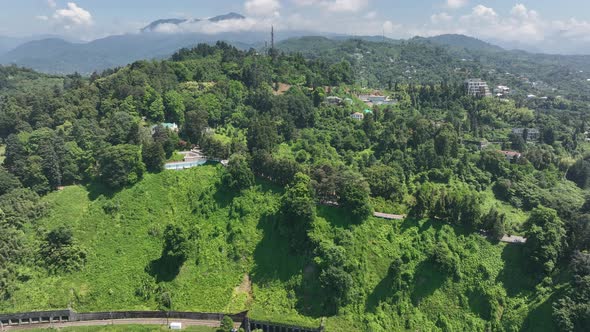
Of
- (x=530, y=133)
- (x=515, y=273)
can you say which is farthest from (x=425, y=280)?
(x=530, y=133)

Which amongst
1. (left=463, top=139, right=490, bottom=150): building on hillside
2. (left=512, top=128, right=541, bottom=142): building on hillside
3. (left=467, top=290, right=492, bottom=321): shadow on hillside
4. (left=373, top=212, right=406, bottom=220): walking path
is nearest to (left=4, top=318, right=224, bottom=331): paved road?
(left=373, top=212, right=406, bottom=220): walking path

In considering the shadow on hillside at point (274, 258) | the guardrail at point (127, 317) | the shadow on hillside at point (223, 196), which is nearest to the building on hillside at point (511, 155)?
the shadow on hillside at point (274, 258)

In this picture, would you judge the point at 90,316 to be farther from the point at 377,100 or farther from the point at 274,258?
the point at 377,100

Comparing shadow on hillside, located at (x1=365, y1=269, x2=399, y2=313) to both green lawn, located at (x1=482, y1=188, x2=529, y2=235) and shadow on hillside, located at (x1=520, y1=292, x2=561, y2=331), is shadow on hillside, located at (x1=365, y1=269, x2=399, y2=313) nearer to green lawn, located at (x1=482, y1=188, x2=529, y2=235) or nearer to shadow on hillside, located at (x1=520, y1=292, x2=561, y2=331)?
shadow on hillside, located at (x1=520, y1=292, x2=561, y2=331)

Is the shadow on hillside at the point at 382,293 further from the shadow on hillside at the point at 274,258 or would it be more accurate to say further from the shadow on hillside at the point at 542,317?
the shadow on hillside at the point at 542,317

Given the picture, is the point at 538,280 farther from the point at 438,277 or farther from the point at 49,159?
the point at 49,159
